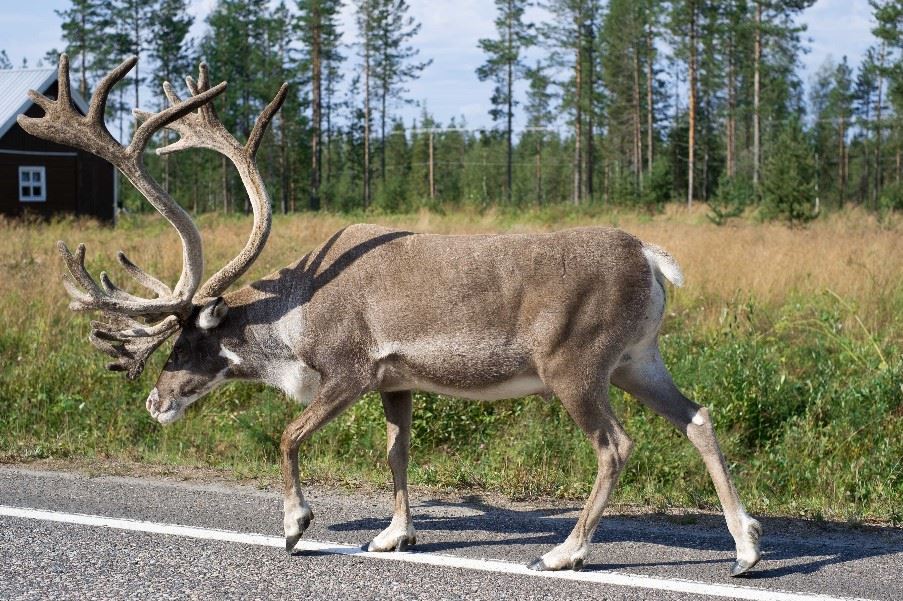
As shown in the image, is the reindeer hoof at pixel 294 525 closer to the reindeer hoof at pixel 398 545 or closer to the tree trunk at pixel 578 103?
the reindeer hoof at pixel 398 545

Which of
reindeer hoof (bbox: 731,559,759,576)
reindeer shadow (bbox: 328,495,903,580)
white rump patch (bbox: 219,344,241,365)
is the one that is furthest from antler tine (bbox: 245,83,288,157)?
reindeer hoof (bbox: 731,559,759,576)

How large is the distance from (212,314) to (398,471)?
4.71 ft

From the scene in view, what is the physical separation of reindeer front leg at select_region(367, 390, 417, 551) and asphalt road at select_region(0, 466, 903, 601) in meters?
0.11

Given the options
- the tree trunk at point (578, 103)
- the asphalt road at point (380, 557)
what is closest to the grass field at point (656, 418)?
the asphalt road at point (380, 557)

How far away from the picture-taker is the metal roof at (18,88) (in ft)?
107

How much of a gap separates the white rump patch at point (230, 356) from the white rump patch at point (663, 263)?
246 centimetres

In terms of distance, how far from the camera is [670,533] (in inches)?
228

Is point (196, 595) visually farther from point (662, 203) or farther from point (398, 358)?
point (662, 203)

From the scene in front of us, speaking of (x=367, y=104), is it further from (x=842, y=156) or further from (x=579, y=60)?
(x=842, y=156)

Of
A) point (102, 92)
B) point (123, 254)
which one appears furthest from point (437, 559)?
point (102, 92)

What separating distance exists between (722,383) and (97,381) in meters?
5.95

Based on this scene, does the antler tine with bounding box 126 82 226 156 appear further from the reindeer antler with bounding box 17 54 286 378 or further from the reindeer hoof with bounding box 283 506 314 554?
the reindeer hoof with bounding box 283 506 314 554

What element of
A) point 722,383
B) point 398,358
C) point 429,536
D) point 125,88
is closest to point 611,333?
point 398,358

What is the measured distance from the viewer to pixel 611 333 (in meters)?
5.29
